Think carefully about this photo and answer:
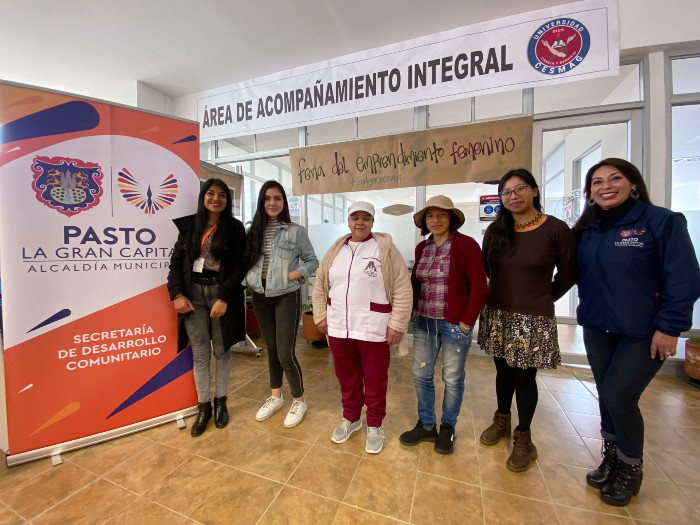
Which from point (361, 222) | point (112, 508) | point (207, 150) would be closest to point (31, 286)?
point (112, 508)

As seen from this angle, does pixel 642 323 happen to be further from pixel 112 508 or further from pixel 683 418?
pixel 112 508

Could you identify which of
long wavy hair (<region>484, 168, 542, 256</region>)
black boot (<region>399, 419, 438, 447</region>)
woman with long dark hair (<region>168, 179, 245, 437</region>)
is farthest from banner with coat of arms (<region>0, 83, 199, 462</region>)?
long wavy hair (<region>484, 168, 542, 256</region>)

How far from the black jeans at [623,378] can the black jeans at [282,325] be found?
5.33ft

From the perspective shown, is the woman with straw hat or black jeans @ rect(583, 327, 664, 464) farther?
the woman with straw hat

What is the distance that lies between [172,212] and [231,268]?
23.6 inches

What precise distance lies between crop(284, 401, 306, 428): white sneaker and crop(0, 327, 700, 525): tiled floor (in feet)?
0.17

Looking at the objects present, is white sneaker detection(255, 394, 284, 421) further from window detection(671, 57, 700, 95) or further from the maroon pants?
window detection(671, 57, 700, 95)

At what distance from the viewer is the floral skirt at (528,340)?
1390 millimetres

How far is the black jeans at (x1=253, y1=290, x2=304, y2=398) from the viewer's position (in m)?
1.82

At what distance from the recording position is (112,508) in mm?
1302

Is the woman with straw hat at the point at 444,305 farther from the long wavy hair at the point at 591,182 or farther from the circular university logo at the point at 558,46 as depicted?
the circular university logo at the point at 558,46

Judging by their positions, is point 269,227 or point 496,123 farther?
point 496,123

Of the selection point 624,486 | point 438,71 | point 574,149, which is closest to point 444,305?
point 624,486

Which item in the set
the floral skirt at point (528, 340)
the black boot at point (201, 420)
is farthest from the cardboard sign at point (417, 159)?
the black boot at point (201, 420)
